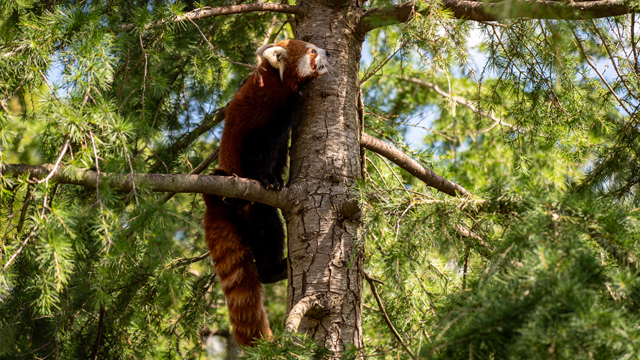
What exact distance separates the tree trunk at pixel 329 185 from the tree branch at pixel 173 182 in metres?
0.19

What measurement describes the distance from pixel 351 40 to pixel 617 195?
1.86 meters

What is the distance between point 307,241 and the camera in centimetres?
254

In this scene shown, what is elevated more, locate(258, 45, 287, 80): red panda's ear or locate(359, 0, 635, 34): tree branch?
locate(258, 45, 287, 80): red panda's ear

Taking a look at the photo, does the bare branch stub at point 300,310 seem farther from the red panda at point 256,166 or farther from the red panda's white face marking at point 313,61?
the red panda's white face marking at point 313,61

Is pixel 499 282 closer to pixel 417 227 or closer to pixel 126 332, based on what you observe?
pixel 417 227

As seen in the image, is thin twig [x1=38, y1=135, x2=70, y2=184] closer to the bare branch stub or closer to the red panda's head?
the bare branch stub

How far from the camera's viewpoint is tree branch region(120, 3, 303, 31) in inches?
96.0

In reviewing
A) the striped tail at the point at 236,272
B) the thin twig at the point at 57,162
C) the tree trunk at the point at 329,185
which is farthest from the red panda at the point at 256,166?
the thin twig at the point at 57,162

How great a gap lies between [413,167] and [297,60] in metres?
1.08

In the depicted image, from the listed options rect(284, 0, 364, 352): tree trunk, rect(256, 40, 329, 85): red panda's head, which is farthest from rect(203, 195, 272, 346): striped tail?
rect(256, 40, 329, 85): red panda's head

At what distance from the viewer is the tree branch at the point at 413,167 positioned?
290 centimetres

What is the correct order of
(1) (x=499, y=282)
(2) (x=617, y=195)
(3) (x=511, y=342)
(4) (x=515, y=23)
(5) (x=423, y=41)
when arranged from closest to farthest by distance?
(3) (x=511, y=342) → (1) (x=499, y=282) → (2) (x=617, y=195) → (5) (x=423, y=41) → (4) (x=515, y=23)

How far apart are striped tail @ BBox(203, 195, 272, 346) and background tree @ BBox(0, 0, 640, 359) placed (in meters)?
0.34

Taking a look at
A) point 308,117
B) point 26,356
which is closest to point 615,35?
point 308,117
